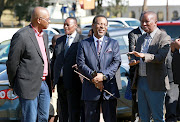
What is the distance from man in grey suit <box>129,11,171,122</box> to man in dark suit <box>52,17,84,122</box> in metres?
1.23

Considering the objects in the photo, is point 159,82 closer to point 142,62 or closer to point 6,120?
point 142,62

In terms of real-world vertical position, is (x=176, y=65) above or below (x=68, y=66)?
above

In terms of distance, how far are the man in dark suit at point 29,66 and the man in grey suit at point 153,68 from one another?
1.39 metres

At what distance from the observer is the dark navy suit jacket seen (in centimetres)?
605

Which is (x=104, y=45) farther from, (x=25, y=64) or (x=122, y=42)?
(x=122, y=42)

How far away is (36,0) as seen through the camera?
5684cm

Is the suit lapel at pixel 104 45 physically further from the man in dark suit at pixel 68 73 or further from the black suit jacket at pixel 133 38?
the black suit jacket at pixel 133 38

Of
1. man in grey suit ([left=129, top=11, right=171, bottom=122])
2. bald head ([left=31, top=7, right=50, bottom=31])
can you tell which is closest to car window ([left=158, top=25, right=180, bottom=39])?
man in grey suit ([left=129, top=11, right=171, bottom=122])

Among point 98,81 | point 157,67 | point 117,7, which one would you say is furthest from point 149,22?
point 117,7

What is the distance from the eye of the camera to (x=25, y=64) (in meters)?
5.59

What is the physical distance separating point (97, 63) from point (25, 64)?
1.15 metres

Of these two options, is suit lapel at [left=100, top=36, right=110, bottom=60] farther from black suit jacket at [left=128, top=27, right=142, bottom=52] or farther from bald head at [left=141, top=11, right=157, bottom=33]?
black suit jacket at [left=128, top=27, right=142, bottom=52]

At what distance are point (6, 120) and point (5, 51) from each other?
Answer: 293cm

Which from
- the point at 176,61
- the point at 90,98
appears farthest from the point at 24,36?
the point at 176,61
